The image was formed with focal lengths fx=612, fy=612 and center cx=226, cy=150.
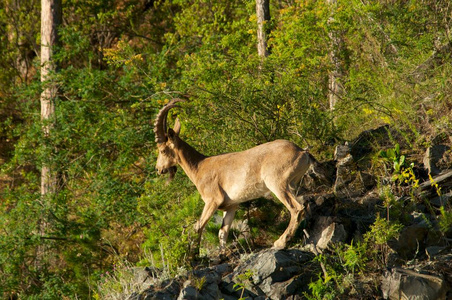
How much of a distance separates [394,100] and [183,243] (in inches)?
214

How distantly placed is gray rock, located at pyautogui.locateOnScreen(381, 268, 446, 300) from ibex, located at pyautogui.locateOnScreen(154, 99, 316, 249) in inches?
69.7

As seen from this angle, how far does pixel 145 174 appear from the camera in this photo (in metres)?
17.5

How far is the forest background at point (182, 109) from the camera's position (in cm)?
1188

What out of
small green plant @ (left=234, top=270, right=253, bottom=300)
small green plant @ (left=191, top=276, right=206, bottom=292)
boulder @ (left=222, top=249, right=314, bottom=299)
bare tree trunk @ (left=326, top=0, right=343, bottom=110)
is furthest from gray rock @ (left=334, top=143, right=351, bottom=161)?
bare tree trunk @ (left=326, top=0, right=343, bottom=110)

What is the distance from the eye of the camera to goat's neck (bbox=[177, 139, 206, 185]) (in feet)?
34.6

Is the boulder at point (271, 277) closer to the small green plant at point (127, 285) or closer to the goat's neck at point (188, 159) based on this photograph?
the small green plant at point (127, 285)

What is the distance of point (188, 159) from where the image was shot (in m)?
10.6

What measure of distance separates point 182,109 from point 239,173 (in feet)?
12.7

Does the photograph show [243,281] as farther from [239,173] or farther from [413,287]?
[413,287]

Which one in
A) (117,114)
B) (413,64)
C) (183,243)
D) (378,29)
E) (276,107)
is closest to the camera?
(183,243)

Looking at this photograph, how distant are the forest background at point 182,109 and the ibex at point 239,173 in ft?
2.88

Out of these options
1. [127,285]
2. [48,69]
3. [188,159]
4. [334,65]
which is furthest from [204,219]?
[48,69]

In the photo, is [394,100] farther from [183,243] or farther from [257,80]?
[183,243]

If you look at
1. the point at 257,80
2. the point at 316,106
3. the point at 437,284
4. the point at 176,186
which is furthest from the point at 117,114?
the point at 437,284
